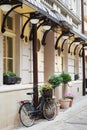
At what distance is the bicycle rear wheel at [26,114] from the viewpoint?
12.3 m

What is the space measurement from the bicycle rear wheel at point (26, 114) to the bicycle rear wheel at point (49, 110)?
3.03ft

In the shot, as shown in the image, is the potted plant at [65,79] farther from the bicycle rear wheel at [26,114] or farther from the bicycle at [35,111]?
the bicycle rear wheel at [26,114]

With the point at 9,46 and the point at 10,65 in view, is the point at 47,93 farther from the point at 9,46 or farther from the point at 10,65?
the point at 9,46

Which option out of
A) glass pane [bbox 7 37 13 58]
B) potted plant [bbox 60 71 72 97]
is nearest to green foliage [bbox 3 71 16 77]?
glass pane [bbox 7 37 13 58]

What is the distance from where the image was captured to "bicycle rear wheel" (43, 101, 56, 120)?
13.6 meters

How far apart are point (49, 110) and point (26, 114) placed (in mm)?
1475

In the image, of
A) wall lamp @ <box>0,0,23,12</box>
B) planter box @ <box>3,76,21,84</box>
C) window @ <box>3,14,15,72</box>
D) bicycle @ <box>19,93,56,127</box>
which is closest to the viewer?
wall lamp @ <box>0,0,23,12</box>

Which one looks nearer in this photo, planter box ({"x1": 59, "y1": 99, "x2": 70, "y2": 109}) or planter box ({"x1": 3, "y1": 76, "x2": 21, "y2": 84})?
planter box ({"x1": 3, "y1": 76, "x2": 21, "y2": 84})

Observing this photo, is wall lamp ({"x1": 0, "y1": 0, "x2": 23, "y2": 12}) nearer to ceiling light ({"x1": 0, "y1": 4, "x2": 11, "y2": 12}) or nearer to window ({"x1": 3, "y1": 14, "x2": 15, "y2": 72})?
ceiling light ({"x1": 0, "y1": 4, "x2": 11, "y2": 12})

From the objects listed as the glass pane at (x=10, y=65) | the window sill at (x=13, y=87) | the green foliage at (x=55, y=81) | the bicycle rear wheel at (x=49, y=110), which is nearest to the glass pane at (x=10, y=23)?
the glass pane at (x=10, y=65)

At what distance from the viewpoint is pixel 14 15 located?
13.6 metres

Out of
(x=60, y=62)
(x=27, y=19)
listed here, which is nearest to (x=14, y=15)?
(x=27, y=19)

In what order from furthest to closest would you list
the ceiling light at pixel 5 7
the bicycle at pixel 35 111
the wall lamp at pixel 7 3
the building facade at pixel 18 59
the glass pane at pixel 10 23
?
the glass pane at pixel 10 23 → the bicycle at pixel 35 111 → the building facade at pixel 18 59 → the ceiling light at pixel 5 7 → the wall lamp at pixel 7 3

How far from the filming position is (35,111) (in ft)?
43.2
